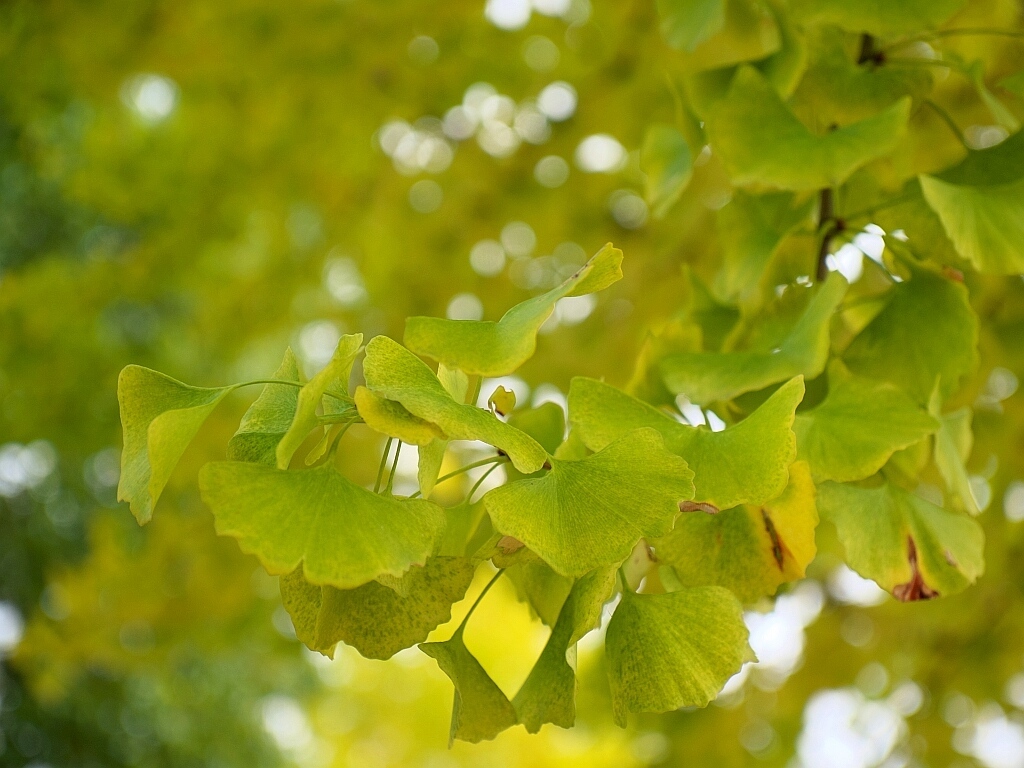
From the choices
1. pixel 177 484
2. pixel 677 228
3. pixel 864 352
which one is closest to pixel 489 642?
pixel 177 484

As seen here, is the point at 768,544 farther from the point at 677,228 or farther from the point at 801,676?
the point at 801,676

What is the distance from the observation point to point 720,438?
0.26 metres

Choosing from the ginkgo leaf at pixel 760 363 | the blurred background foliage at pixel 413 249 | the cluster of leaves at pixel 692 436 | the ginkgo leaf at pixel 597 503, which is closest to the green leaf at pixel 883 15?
the cluster of leaves at pixel 692 436

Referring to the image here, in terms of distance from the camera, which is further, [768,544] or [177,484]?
[177,484]

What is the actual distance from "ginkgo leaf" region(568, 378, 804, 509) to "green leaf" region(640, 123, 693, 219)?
0.17 meters

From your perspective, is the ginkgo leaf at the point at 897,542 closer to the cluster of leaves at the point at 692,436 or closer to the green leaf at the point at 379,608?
the cluster of leaves at the point at 692,436

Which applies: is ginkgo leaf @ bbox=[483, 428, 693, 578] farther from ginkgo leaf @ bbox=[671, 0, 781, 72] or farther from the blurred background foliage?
the blurred background foliage

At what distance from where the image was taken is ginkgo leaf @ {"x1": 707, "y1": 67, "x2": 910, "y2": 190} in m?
0.33

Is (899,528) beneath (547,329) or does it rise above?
above

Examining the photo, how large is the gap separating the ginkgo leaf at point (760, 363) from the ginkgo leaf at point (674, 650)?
74 mm

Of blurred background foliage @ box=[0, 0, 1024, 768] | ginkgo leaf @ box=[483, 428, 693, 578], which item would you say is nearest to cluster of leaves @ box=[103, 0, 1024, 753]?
ginkgo leaf @ box=[483, 428, 693, 578]

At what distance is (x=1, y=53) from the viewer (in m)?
1.09

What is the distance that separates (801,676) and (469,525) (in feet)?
3.20

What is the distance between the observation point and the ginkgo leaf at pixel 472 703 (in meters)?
0.27
